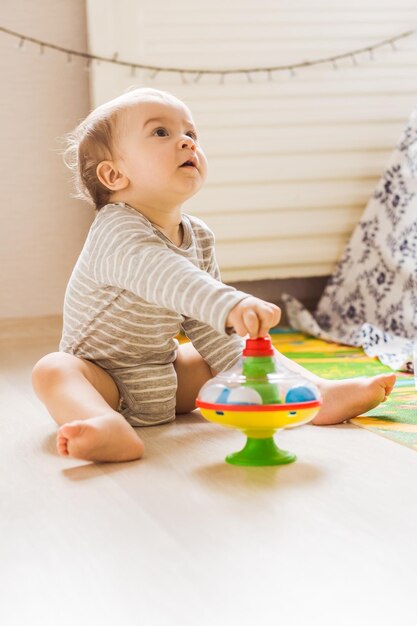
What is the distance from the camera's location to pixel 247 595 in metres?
0.71

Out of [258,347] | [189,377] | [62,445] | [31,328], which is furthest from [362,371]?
[31,328]

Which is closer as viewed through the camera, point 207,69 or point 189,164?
point 189,164

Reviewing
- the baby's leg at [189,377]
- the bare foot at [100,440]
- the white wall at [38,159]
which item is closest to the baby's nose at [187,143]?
the baby's leg at [189,377]

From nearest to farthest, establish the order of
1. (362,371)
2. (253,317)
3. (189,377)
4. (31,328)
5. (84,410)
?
(253,317)
(84,410)
(189,377)
(362,371)
(31,328)

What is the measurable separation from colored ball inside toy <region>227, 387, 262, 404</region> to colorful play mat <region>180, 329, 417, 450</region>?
0.73 ft

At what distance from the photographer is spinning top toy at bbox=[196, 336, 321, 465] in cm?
105

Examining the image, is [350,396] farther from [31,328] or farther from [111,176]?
[31,328]

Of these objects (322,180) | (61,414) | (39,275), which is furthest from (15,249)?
(61,414)

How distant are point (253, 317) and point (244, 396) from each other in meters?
0.09

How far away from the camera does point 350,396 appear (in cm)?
126

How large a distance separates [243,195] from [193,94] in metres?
0.25

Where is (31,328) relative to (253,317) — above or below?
below

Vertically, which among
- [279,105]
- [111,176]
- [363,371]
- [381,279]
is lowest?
[363,371]

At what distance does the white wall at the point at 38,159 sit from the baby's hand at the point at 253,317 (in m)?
1.23
